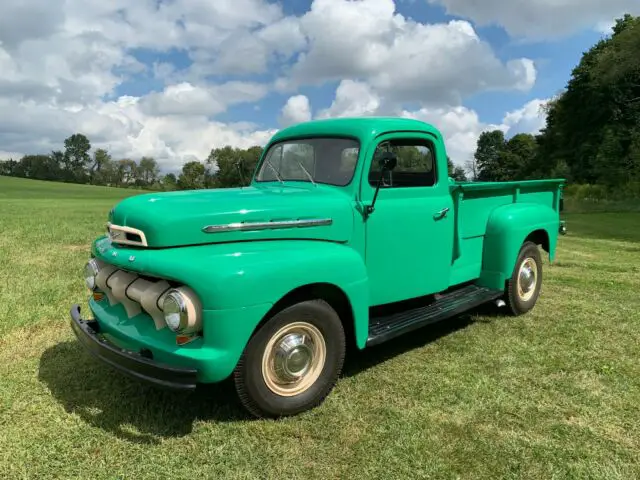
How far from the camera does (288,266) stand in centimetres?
307

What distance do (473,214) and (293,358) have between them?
264 centimetres

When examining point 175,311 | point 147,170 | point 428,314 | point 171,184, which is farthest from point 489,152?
point 175,311

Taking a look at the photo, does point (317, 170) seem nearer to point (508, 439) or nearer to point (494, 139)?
point (508, 439)

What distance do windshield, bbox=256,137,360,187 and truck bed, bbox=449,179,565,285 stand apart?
1.21 metres

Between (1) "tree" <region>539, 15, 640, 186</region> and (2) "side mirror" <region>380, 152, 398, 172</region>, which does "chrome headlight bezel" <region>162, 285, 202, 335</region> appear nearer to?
(2) "side mirror" <region>380, 152, 398, 172</region>

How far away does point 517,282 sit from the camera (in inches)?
215

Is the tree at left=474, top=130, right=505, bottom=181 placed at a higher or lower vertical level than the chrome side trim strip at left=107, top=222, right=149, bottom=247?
higher

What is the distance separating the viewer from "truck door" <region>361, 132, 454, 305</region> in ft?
12.8

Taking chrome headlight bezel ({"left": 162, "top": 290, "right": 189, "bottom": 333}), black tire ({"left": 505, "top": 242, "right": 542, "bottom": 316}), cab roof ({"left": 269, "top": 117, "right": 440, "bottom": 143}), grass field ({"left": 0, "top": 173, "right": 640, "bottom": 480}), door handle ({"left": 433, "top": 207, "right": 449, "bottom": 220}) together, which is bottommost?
grass field ({"left": 0, "top": 173, "right": 640, "bottom": 480})

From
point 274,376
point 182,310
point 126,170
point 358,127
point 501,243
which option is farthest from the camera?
point 126,170

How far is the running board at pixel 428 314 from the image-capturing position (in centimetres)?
384

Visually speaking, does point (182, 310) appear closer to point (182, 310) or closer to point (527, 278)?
point (182, 310)

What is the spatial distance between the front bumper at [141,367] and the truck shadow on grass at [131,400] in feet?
0.98

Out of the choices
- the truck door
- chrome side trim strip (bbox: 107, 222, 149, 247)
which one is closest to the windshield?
the truck door
